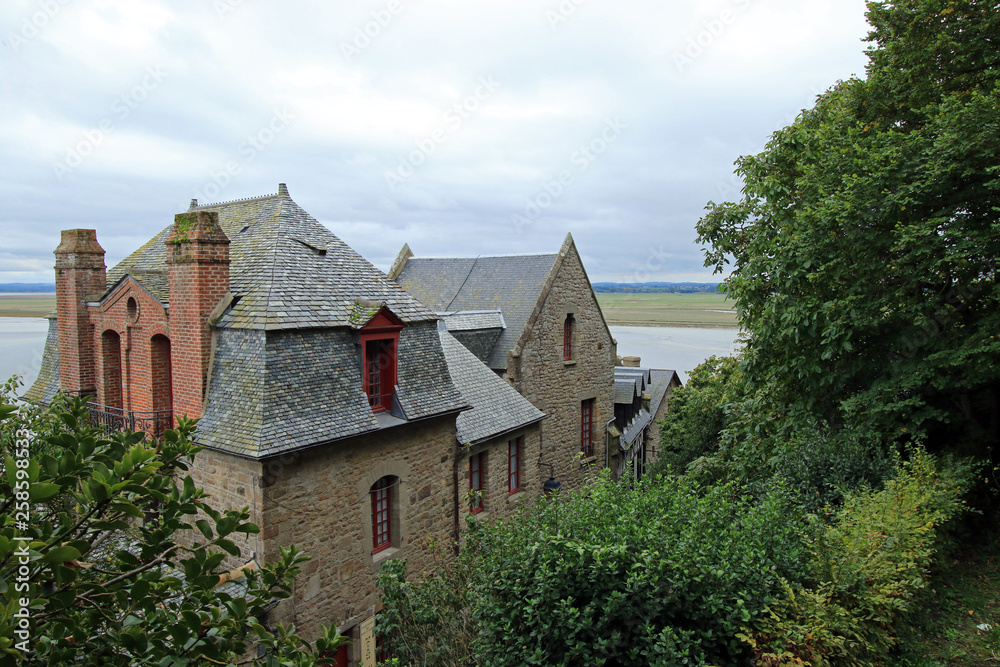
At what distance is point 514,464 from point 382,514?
6.84 meters

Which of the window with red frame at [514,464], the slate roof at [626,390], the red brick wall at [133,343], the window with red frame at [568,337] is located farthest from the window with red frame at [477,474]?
the slate roof at [626,390]

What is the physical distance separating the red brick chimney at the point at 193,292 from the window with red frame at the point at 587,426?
673 inches

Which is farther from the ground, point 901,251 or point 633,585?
point 901,251

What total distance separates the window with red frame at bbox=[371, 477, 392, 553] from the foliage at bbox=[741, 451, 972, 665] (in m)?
8.28

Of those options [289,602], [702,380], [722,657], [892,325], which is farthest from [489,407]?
[702,380]

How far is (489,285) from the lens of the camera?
85.5ft

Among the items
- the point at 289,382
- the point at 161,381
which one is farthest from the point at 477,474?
the point at 161,381

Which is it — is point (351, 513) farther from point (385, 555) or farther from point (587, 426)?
point (587, 426)

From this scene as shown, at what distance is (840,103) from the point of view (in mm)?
13883

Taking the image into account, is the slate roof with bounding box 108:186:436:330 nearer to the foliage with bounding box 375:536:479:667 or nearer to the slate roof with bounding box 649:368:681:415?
the foliage with bounding box 375:536:479:667

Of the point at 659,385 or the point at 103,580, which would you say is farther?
the point at 659,385

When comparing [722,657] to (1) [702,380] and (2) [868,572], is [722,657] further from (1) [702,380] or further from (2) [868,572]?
(1) [702,380]

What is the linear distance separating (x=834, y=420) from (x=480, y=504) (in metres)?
9.50

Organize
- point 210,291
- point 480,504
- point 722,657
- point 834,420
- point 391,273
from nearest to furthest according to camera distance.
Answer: point 722,657, point 210,291, point 834,420, point 480,504, point 391,273
